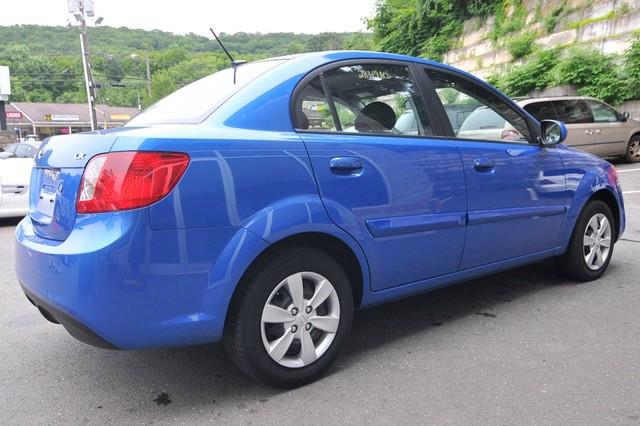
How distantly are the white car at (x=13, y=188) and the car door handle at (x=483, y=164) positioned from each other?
6.58 m

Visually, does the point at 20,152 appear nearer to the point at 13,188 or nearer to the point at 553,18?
the point at 13,188

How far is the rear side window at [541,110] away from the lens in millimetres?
10117

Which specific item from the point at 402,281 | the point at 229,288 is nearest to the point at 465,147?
the point at 402,281

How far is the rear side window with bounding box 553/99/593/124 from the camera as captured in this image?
1066 centimetres

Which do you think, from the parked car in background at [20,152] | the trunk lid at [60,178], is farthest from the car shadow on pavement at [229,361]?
the parked car in background at [20,152]

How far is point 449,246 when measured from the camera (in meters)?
3.13

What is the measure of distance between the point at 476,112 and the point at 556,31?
16897mm

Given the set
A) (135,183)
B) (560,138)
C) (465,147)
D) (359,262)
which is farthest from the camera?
(560,138)

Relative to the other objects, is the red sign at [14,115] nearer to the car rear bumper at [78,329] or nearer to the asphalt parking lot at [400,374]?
the asphalt parking lot at [400,374]

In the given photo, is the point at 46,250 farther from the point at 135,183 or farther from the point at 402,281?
the point at 402,281

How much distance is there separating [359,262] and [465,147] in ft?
3.46

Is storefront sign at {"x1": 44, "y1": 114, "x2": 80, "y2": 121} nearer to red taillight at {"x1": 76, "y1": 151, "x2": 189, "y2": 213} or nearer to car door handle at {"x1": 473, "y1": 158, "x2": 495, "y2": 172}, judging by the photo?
car door handle at {"x1": 473, "y1": 158, "x2": 495, "y2": 172}

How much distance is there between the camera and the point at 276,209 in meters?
2.39

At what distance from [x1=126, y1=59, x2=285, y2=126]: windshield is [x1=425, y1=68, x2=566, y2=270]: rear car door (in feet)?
3.68
